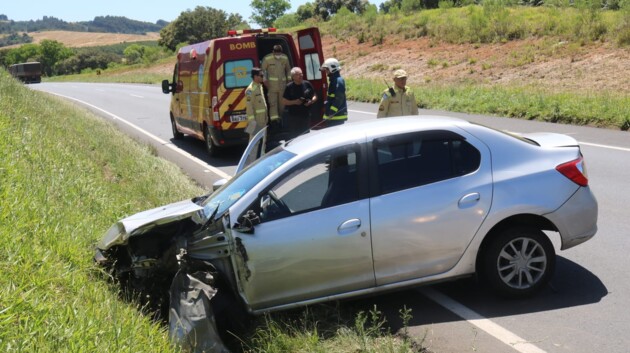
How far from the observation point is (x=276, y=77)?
12211mm

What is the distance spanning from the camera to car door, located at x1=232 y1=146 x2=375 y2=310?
5297mm

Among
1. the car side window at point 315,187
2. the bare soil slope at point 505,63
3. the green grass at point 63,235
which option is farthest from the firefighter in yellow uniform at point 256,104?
the bare soil slope at point 505,63

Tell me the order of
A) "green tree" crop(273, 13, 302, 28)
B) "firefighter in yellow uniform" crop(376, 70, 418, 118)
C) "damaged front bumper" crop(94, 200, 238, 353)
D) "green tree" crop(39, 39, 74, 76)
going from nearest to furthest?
"damaged front bumper" crop(94, 200, 238, 353) → "firefighter in yellow uniform" crop(376, 70, 418, 118) → "green tree" crop(273, 13, 302, 28) → "green tree" crop(39, 39, 74, 76)

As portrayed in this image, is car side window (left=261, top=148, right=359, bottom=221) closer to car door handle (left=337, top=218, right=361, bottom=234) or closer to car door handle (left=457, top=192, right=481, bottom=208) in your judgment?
car door handle (left=337, top=218, right=361, bottom=234)

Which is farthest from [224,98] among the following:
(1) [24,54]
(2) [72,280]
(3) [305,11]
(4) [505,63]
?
(1) [24,54]

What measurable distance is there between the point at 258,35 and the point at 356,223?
28.2 ft

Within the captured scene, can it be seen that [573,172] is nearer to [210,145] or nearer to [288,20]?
[210,145]

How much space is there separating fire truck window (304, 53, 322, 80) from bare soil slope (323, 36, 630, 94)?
9.94 metres

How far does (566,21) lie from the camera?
98.4ft

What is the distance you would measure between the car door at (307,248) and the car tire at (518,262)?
3.24ft

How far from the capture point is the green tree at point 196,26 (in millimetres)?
102188

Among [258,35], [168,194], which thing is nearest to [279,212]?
[168,194]

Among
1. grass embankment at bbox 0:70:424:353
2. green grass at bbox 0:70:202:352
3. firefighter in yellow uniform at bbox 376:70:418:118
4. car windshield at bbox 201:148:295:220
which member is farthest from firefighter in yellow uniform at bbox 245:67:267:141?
car windshield at bbox 201:148:295:220

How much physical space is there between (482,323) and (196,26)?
101439mm
